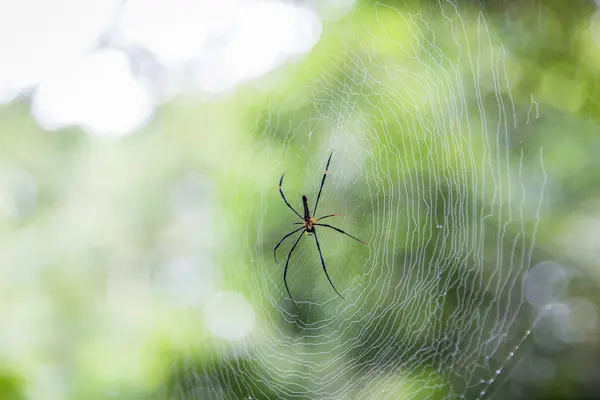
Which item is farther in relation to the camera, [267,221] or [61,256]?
[61,256]

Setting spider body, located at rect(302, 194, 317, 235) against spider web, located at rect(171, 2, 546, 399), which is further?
spider body, located at rect(302, 194, 317, 235)

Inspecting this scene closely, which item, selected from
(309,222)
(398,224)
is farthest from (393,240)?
(309,222)

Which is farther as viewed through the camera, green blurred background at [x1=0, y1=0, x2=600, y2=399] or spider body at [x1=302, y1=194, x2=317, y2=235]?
spider body at [x1=302, y1=194, x2=317, y2=235]

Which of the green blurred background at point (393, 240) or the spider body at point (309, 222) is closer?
the green blurred background at point (393, 240)

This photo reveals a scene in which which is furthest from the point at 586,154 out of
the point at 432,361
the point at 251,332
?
the point at 251,332

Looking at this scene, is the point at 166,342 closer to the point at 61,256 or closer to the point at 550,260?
the point at 61,256
